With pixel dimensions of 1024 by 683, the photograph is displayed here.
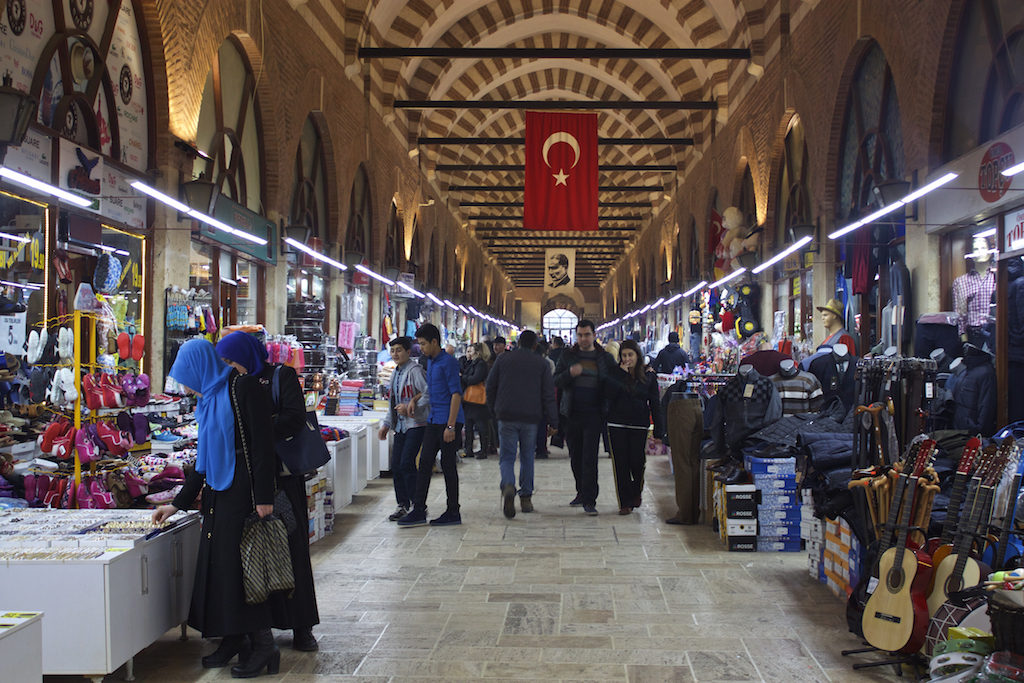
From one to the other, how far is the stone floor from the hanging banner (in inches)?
866

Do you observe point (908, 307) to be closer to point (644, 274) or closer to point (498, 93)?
point (498, 93)

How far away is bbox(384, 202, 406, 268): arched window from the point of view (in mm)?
17219

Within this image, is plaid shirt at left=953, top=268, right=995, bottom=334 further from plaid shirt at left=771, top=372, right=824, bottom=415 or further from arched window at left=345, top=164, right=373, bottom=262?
arched window at left=345, top=164, right=373, bottom=262

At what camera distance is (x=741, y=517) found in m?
5.35

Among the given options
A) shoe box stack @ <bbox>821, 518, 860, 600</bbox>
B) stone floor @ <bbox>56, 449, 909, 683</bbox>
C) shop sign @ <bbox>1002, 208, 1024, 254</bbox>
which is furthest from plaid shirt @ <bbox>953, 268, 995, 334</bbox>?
shoe box stack @ <bbox>821, 518, 860, 600</bbox>

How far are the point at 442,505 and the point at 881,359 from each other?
3.65 meters

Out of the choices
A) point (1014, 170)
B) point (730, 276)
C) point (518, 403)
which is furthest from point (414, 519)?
point (730, 276)

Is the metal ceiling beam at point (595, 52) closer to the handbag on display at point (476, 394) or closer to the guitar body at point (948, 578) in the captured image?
the handbag on display at point (476, 394)

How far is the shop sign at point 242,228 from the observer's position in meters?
8.13

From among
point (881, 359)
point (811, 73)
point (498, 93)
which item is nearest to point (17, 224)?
point (881, 359)

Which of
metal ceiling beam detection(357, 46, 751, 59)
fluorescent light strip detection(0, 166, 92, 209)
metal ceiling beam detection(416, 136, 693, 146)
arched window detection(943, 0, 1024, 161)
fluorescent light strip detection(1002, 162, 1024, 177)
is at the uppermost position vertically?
metal ceiling beam detection(357, 46, 751, 59)

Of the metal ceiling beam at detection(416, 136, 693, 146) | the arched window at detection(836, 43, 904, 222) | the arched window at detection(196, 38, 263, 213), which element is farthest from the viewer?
the metal ceiling beam at detection(416, 136, 693, 146)

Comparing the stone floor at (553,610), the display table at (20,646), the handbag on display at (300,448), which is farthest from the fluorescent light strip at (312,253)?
the display table at (20,646)

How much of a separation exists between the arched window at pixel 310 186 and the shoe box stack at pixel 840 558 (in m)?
8.42
